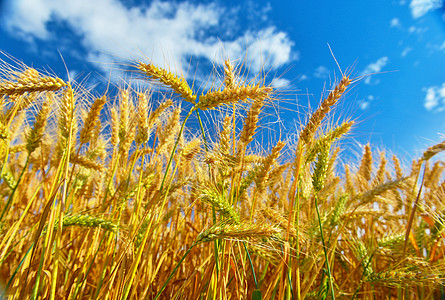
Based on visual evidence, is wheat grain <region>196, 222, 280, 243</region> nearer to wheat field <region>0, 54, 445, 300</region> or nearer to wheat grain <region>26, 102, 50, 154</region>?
wheat field <region>0, 54, 445, 300</region>

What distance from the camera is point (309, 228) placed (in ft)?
6.35

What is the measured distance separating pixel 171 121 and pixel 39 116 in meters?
0.87

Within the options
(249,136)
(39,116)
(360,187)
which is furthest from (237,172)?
(360,187)

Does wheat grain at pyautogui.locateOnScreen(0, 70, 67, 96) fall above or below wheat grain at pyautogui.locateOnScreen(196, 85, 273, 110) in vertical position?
below

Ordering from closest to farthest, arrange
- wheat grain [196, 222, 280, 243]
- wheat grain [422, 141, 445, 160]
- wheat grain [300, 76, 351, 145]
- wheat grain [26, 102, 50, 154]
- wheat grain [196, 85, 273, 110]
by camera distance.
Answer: wheat grain [196, 222, 280, 243] → wheat grain [196, 85, 273, 110] → wheat grain [300, 76, 351, 145] → wheat grain [422, 141, 445, 160] → wheat grain [26, 102, 50, 154]

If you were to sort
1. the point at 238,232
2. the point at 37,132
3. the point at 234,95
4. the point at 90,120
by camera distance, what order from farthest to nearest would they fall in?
1. the point at 37,132
2. the point at 90,120
3. the point at 234,95
4. the point at 238,232

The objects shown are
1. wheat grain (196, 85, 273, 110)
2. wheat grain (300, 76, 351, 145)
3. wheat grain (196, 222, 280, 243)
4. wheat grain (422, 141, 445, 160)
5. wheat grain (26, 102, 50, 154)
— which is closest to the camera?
wheat grain (196, 222, 280, 243)

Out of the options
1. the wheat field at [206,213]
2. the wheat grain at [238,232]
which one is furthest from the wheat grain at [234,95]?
the wheat grain at [238,232]

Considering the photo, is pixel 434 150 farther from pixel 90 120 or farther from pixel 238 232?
pixel 90 120

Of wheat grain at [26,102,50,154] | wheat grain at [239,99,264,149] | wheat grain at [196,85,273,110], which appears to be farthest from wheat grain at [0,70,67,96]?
wheat grain at [239,99,264,149]

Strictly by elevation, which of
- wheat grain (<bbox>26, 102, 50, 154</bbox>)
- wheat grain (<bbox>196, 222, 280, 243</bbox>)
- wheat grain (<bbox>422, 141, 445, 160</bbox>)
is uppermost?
wheat grain (<bbox>422, 141, 445, 160</bbox>)

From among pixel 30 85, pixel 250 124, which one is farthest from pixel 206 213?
pixel 30 85

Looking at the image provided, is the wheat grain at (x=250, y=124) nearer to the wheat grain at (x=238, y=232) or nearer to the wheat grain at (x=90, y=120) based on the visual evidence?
the wheat grain at (x=238, y=232)

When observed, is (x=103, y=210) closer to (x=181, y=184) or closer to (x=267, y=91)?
(x=181, y=184)
